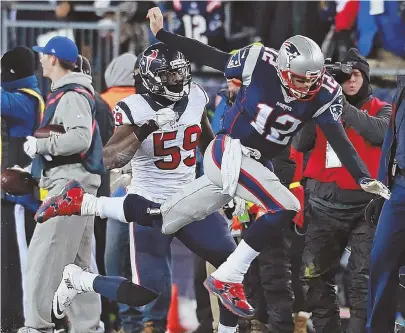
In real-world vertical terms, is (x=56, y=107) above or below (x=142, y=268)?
above

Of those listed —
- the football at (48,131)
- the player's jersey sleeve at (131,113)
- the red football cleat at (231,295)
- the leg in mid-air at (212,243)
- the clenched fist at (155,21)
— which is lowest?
the red football cleat at (231,295)

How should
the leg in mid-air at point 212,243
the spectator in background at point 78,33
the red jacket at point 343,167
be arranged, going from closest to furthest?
the leg in mid-air at point 212,243 → the red jacket at point 343,167 → the spectator in background at point 78,33

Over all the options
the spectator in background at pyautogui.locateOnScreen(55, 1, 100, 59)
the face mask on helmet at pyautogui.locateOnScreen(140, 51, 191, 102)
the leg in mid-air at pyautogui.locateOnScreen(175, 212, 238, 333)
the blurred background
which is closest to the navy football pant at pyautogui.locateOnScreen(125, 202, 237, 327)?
the leg in mid-air at pyautogui.locateOnScreen(175, 212, 238, 333)

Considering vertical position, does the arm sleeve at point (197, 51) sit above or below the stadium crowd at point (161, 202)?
above

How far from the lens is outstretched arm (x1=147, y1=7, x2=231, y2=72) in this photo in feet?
21.2

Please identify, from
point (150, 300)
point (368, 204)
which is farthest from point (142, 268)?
point (368, 204)

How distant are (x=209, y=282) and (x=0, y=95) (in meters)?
2.21

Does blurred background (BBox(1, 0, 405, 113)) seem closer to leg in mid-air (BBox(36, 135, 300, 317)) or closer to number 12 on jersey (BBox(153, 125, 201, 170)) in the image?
number 12 on jersey (BBox(153, 125, 201, 170))

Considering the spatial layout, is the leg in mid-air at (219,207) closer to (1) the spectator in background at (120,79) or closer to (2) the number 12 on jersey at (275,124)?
(2) the number 12 on jersey at (275,124)

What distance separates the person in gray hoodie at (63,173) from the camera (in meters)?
7.14

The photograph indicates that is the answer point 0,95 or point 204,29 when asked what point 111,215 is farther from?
point 204,29

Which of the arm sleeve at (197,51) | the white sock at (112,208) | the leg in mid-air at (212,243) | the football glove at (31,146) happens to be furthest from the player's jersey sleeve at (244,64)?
the football glove at (31,146)

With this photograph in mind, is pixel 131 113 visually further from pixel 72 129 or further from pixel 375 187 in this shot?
pixel 375 187

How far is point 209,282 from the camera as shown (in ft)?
20.7
